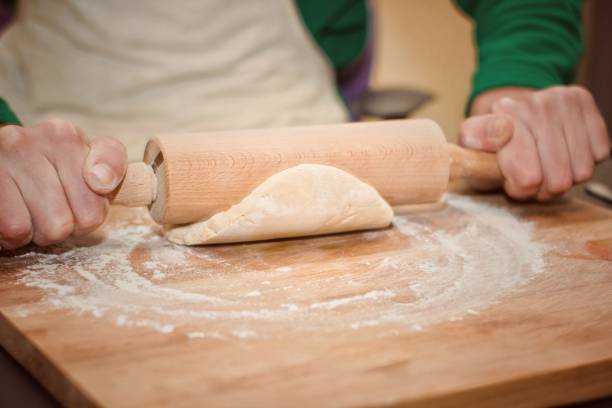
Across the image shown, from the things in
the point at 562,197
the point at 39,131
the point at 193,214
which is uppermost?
the point at 39,131

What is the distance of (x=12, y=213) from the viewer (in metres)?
0.88

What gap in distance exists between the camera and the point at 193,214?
1009mm

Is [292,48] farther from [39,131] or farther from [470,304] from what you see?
[470,304]

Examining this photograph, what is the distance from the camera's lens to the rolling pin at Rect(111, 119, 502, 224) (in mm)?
991

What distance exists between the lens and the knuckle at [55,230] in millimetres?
911

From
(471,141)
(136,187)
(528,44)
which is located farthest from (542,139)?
(136,187)

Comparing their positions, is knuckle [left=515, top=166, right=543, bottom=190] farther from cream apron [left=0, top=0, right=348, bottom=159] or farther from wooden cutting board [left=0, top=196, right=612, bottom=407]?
cream apron [left=0, top=0, right=348, bottom=159]

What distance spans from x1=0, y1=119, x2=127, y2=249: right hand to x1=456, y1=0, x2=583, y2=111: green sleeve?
84 centimetres

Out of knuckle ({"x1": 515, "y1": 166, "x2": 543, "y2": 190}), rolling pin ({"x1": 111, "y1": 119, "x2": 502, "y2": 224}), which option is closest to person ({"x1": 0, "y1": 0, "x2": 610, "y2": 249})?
knuckle ({"x1": 515, "y1": 166, "x2": 543, "y2": 190})

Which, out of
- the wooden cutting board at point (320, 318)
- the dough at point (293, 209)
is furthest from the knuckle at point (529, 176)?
the dough at point (293, 209)

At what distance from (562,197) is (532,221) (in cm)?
17

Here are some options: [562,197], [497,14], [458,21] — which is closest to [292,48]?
[497,14]

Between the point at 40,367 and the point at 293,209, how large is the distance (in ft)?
1.34

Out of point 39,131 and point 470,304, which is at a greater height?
point 39,131
